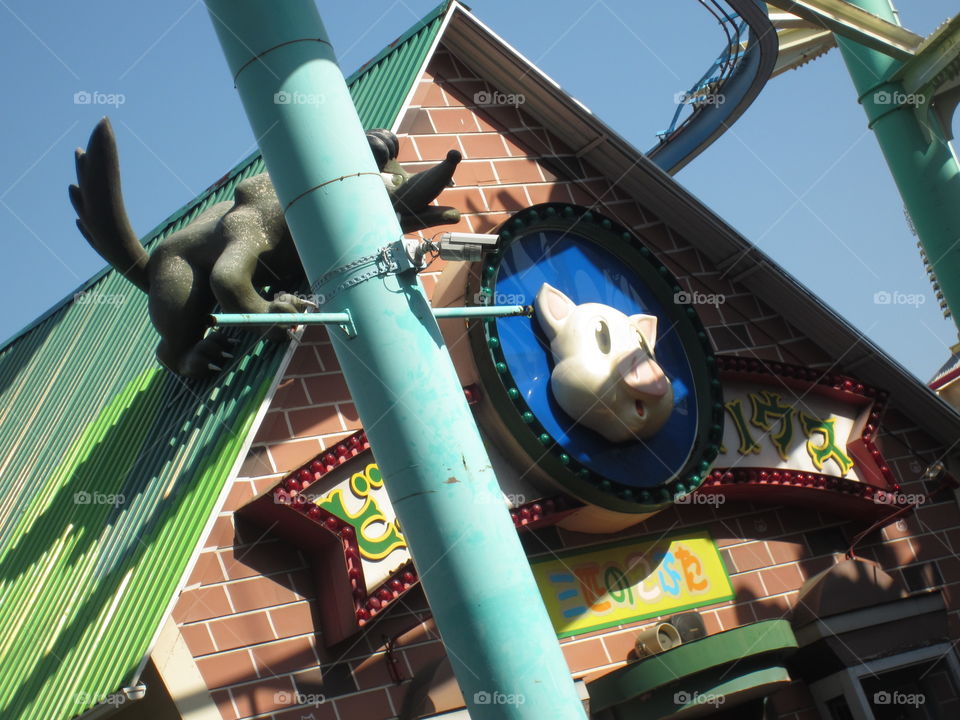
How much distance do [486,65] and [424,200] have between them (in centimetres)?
247

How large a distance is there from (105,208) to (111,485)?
1.98m

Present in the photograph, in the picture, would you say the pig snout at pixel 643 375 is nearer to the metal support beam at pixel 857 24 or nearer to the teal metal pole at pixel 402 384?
the teal metal pole at pixel 402 384

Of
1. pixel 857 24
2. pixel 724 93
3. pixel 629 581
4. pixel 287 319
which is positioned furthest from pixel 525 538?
pixel 724 93

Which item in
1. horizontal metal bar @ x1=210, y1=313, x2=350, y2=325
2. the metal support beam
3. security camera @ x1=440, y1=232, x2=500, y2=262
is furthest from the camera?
the metal support beam

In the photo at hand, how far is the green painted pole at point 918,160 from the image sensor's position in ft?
38.4

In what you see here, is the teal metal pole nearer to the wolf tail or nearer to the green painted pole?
the wolf tail

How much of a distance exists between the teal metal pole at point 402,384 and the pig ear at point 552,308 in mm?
3212

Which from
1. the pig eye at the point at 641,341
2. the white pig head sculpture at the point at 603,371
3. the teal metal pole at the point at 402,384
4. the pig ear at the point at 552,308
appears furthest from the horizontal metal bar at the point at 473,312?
the pig eye at the point at 641,341

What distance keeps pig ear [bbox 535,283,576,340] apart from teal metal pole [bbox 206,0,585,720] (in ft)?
10.5

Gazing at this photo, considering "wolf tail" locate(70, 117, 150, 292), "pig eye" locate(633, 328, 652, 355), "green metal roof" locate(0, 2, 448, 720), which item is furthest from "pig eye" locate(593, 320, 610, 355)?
"wolf tail" locate(70, 117, 150, 292)

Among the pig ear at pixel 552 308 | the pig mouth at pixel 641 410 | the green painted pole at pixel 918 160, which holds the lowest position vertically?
the pig mouth at pixel 641 410

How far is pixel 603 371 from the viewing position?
9.33 meters

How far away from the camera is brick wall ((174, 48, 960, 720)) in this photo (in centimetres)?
772

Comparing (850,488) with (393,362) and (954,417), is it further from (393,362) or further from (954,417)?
(393,362)
